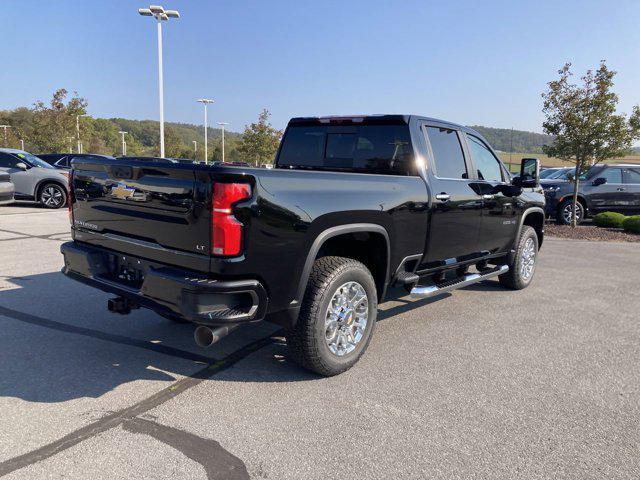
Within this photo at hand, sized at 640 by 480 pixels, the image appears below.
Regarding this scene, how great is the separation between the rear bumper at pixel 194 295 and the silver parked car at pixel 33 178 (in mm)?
12538

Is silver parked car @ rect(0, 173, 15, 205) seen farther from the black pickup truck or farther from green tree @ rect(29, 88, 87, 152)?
green tree @ rect(29, 88, 87, 152)

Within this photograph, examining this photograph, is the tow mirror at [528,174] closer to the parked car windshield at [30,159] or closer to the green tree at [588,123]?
the green tree at [588,123]

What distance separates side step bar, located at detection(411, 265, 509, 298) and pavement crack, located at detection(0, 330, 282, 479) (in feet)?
4.58

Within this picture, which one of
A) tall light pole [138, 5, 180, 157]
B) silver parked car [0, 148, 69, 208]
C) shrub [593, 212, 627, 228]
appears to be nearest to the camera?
shrub [593, 212, 627, 228]

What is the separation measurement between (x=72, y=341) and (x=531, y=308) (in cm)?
473

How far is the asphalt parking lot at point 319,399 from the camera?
8.69 ft

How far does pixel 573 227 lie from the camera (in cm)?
1341

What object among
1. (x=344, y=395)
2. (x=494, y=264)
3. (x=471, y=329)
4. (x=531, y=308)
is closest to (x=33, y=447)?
(x=344, y=395)

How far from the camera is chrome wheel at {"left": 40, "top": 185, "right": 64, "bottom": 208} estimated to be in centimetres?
1467

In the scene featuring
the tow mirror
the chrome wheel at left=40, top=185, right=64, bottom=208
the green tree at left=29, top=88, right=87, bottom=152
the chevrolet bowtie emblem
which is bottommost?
the chrome wheel at left=40, top=185, right=64, bottom=208

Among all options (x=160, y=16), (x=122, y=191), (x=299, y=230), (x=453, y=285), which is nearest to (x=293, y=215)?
(x=299, y=230)

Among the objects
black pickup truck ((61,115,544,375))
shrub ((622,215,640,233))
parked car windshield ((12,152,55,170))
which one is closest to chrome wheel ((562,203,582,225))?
shrub ((622,215,640,233))

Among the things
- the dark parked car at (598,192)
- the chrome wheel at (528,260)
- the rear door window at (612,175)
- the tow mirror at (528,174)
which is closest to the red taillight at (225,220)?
the tow mirror at (528,174)

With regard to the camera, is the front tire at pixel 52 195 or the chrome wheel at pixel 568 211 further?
the front tire at pixel 52 195
